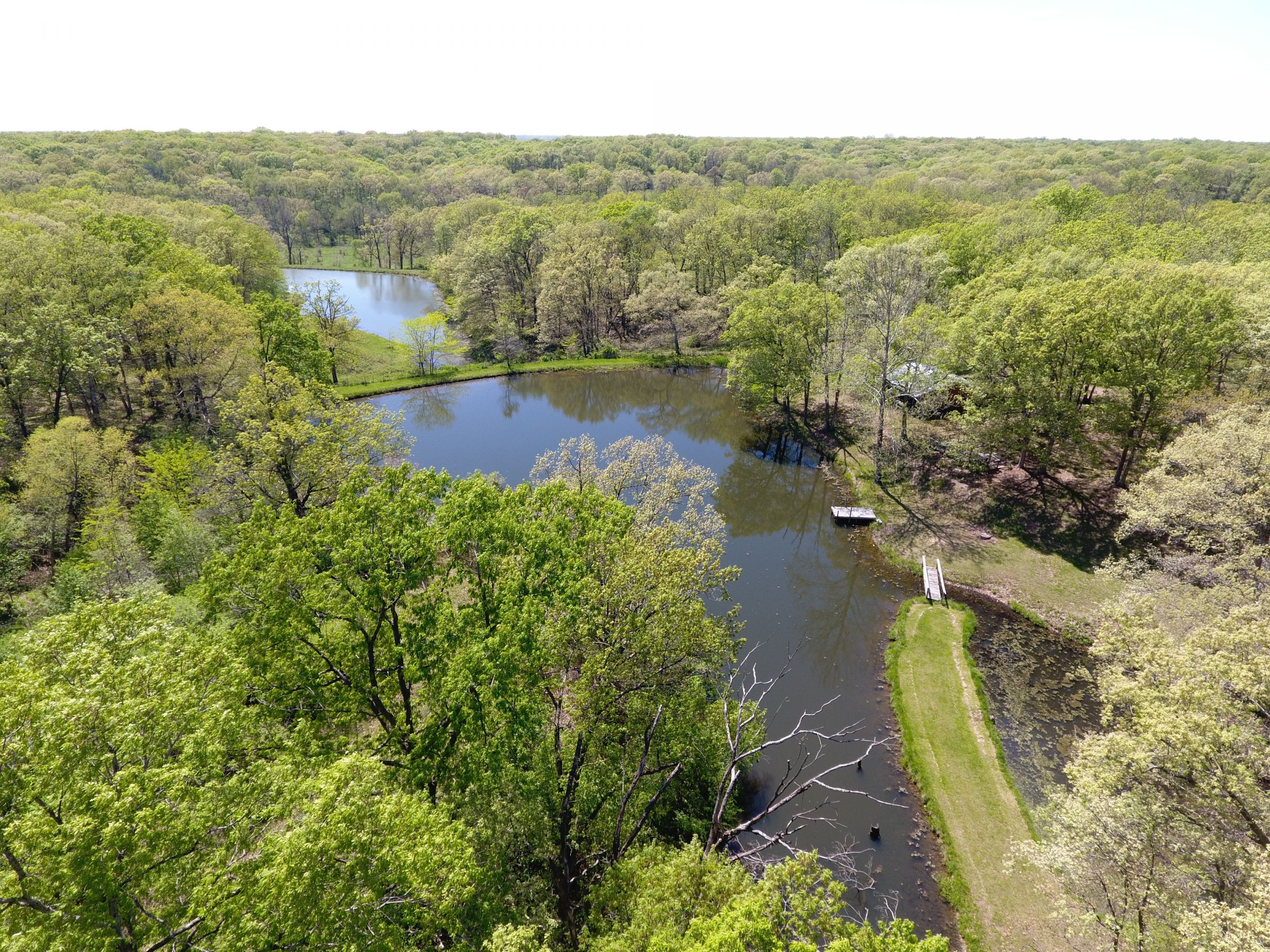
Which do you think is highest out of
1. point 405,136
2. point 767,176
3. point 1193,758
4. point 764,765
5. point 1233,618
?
point 405,136

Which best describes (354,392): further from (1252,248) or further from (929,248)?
(1252,248)

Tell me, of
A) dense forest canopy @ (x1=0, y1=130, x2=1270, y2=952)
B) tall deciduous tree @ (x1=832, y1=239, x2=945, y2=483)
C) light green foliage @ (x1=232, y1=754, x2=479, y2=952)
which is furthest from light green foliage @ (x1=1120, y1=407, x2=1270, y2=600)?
light green foliage @ (x1=232, y1=754, x2=479, y2=952)

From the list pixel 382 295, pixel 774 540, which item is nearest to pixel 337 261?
pixel 382 295

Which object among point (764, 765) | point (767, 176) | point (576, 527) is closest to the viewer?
point (576, 527)

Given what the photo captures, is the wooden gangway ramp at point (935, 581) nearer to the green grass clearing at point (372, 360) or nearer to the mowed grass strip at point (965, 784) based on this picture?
the mowed grass strip at point (965, 784)

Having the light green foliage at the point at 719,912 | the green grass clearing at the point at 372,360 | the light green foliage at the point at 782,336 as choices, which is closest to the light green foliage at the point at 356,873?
the light green foliage at the point at 719,912

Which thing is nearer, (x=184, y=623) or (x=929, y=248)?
(x=184, y=623)

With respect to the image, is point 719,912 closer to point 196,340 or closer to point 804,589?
point 804,589

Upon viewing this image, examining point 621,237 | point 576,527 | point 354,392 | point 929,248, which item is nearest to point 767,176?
point 621,237
